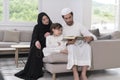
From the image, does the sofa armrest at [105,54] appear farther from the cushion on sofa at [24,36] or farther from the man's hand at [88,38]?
the cushion on sofa at [24,36]

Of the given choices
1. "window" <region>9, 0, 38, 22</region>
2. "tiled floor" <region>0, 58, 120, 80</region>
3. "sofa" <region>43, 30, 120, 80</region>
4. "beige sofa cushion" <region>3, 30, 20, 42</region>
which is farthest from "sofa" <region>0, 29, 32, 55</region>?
"sofa" <region>43, 30, 120, 80</region>

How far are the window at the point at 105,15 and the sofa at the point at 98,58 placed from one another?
3507mm

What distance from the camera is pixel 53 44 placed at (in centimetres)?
395

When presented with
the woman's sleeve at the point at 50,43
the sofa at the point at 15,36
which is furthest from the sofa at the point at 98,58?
the sofa at the point at 15,36

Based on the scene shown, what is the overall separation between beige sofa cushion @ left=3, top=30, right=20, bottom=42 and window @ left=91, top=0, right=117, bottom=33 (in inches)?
103

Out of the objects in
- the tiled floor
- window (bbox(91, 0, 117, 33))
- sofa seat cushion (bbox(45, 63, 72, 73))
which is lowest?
the tiled floor

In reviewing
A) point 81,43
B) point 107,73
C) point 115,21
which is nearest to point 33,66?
point 81,43

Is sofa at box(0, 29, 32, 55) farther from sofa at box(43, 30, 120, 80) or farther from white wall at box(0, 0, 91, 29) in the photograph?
sofa at box(43, 30, 120, 80)

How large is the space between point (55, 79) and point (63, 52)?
0.48m

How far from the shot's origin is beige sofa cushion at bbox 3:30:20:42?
633 cm

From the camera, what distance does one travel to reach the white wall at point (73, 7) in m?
7.06

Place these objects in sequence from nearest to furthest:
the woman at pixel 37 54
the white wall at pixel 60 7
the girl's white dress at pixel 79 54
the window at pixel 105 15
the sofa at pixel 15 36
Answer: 1. the girl's white dress at pixel 79 54
2. the woman at pixel 37 54
3. the sofa at pixel 15 36
4. the white wall at pixel 60 7
5. the window at pixel 105 15

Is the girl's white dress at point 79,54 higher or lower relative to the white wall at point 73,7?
lower

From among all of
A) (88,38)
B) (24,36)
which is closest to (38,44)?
(88,38)
